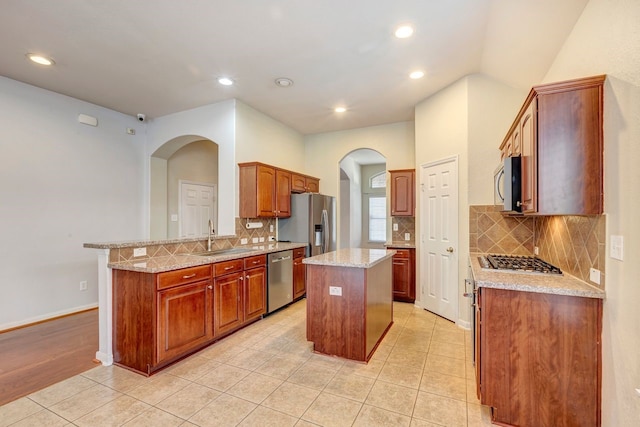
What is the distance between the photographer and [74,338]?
10.9ft

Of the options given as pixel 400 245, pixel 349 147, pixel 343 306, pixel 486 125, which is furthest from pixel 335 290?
pixel 349 147

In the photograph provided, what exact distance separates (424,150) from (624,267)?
305cm

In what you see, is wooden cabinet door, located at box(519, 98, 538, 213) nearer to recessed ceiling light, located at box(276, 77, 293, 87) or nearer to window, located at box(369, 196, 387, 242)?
recessed ceiling light, located at box(276, 77, 293, 87)

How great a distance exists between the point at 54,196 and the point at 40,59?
69.3 inches

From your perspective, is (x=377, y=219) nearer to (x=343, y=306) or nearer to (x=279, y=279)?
(x=279, y=279)

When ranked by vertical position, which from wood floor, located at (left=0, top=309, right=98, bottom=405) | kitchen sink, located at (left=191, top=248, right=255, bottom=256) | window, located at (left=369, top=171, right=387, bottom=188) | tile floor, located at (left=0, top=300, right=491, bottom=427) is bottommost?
wood floor, located at (left=0, top=309, right=98, bottom=405)

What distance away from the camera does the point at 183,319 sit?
2756 mm

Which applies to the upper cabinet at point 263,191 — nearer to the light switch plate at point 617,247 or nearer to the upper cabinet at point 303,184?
the upper cabinet at point 303,184

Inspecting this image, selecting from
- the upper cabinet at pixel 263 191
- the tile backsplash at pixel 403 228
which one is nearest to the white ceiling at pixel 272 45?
the upper cabinet at pixel 263 191

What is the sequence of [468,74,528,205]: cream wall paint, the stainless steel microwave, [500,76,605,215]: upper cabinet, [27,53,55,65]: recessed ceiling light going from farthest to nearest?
[468,74,528,205]: cream wall paint, [27,53,55,65]: recessed ceiling light, the stainless steel microwave, [500,76,605,215]: upper cabinet

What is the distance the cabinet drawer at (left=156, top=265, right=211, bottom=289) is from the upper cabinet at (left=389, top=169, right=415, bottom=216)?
316 cm

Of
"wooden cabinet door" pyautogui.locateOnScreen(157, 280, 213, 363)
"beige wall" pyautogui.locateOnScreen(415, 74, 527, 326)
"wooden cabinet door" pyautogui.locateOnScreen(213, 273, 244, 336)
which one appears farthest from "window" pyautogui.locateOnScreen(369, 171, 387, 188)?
"wooden cabinet door" pyautogui.locateOnScreen(157, 280, 213, 363)

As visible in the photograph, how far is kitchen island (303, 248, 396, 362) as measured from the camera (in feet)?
9.02

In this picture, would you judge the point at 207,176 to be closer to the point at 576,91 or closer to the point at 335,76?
the point at 335,76
